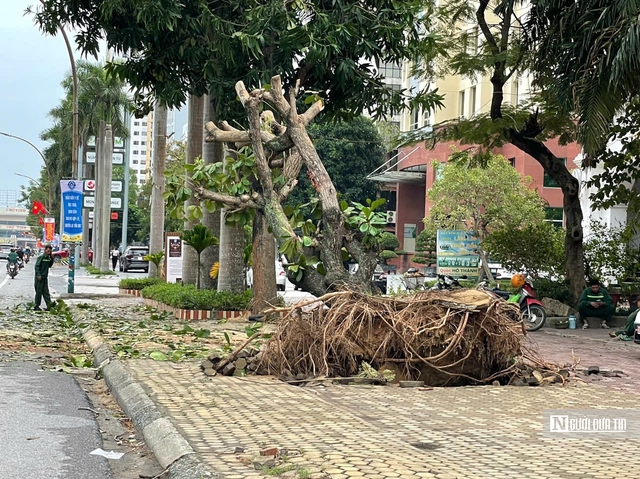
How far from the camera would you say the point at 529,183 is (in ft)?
158

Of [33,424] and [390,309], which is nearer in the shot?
[33,424]

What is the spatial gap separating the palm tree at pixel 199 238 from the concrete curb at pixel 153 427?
36.9ft

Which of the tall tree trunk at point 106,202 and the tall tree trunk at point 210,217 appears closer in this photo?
the tall tree trunk at point 210,217

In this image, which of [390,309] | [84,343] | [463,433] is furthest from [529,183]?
[463,433]

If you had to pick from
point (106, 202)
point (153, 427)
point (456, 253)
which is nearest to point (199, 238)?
point (456, 253)

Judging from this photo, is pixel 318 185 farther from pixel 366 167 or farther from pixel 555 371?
pixel 366 167

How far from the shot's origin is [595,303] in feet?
74.5

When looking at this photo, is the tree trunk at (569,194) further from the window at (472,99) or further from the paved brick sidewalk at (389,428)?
the window at (472,99)

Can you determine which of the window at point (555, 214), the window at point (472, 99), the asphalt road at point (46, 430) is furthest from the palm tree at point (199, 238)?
the window at point (472, 99)

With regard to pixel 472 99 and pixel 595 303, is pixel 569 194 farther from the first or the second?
pixel 472 99

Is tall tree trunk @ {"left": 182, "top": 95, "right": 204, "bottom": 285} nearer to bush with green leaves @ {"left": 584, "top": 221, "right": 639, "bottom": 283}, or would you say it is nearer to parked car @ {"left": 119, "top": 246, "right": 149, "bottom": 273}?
bush with green leaves @ {"left": 584, "top": 221, "right": 639, "bottom": 283}

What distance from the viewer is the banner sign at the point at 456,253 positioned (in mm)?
27203

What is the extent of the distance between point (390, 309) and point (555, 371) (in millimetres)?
2366

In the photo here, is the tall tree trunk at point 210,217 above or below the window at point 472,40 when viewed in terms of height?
below
